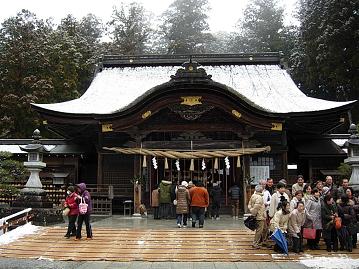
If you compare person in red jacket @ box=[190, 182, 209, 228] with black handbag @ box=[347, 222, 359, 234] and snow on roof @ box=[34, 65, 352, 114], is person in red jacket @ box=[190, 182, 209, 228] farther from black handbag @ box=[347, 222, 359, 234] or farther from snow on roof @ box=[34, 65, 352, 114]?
snow on roof @ box=[34, 65, 352, 114]

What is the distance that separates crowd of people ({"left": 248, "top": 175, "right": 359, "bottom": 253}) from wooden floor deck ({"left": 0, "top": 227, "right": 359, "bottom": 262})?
33 centimetres

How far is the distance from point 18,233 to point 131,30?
3966 cm

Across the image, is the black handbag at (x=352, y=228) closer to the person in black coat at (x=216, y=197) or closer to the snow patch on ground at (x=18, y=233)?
the person in black coat at (x=216, y=197)

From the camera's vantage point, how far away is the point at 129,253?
9.74 m

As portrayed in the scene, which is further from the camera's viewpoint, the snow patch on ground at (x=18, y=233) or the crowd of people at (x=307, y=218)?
the snow patch on ground at (x=18, y=233)

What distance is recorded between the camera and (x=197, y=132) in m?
17.6

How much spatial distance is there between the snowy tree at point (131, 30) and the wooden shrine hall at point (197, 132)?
27.4 meters

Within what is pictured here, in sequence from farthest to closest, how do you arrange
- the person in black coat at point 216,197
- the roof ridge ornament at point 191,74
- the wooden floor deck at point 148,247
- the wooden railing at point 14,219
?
the roof ridge ornament at point 191,74 → the person in black coat at point 216,197 → the wooden railing at point 14,219 → the wooden floor deck at point 148,247

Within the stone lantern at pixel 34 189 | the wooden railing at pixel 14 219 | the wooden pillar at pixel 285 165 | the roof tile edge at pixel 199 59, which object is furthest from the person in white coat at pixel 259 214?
the roof tile edge at pixel 199 59

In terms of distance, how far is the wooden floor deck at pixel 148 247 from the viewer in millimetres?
9344

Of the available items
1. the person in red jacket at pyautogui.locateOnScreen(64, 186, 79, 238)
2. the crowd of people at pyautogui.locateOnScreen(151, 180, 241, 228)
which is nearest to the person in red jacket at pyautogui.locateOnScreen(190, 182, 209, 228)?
the crowd of people at pyautogui.locateOnScreen(151, 180, 241, 228)

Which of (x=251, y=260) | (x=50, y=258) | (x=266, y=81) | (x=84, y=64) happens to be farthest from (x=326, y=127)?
(x=84, y=64)

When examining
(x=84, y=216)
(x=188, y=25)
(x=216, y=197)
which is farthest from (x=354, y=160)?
(x=188, y=25)

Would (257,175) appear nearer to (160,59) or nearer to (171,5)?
(160,59)
